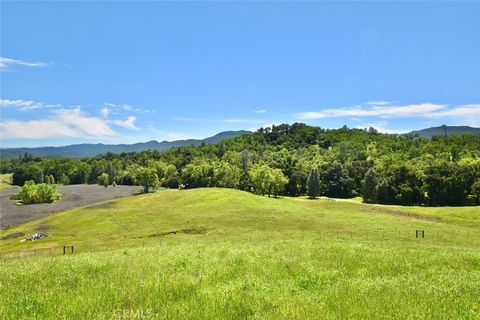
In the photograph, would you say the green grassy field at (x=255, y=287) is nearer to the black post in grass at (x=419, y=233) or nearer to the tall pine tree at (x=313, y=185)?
the black post in grass at (x=419, y=233)

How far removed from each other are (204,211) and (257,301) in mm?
77152

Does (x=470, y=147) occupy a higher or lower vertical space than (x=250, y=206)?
higher

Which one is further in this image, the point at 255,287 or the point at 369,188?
the point at 369,188

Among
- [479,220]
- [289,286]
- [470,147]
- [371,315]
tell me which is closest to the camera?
[371,315]

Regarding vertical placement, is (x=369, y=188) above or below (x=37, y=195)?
above

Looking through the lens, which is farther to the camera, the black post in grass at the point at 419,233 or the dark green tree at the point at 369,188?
the dark green tree at the point at 369,188

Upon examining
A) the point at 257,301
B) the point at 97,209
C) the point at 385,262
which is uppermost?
the point at 257,301

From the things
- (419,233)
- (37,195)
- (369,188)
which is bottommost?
(37,195)

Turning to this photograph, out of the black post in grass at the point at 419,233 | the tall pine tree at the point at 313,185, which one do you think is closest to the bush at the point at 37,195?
the tall pine tree at the point at 313,185

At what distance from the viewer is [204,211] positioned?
87.6 meters

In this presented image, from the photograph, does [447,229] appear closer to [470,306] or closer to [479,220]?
[479,220]

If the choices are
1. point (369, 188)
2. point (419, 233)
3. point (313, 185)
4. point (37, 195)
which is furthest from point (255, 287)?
point (37, 195)

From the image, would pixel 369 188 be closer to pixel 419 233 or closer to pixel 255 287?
pixel 419 233

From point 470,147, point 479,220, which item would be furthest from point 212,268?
point 470,147
